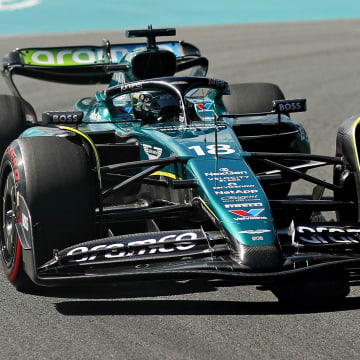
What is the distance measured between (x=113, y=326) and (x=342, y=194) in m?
2.31

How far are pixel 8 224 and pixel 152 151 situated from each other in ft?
3.88

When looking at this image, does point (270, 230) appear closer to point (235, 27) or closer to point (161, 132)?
point (161, 132)

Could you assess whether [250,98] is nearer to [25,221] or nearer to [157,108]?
[157,108]

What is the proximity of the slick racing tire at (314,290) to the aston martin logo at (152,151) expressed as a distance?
1431 millimetres

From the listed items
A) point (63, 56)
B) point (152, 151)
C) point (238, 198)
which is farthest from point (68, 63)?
point (238, 198)

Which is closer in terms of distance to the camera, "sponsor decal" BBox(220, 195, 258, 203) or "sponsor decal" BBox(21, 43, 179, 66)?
"sponsor decal" BBox(220, 195, 258, 203)

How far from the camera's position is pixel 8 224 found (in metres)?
6.05

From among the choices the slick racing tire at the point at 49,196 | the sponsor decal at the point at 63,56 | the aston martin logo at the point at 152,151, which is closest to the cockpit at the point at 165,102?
the aston martin logo at the point at 152,151

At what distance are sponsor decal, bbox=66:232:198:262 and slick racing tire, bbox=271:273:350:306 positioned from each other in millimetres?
655

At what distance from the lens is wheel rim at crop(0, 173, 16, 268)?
5816 millimetres

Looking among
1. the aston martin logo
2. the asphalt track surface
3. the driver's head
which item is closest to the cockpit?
the driver's head

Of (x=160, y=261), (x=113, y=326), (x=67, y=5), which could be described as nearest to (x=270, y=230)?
(x=160, y=261)

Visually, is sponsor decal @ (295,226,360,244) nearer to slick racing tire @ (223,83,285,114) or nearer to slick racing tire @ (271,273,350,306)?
slick racing tire @ (271,273,350,306)

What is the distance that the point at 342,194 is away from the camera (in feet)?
21.0
